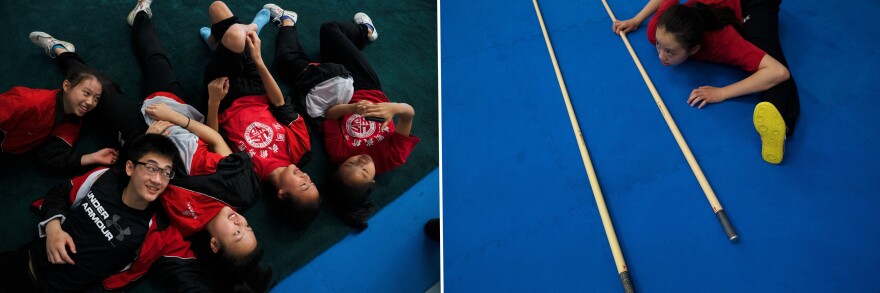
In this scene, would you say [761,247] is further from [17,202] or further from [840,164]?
[17,202]

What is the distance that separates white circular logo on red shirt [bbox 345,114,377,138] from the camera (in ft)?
6.51

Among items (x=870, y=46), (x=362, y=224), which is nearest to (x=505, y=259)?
(x=362, y=224)

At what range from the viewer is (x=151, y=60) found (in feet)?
6.59

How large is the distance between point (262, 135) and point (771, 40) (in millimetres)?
2074

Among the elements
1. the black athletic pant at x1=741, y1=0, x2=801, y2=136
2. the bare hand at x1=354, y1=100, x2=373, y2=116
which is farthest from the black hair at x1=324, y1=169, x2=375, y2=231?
the black athletic pant at x1=741, y1=0, x2=801, y2=136

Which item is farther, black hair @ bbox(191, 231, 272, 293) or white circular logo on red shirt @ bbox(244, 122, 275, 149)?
white circular logo on red shirt @ bbox(244, 122, 275, 149)

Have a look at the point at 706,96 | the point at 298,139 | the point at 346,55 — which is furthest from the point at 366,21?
the point at 706,96

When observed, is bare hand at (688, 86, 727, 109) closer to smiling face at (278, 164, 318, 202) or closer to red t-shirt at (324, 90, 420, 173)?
red t-shirt at (324, 90, 420, 173)

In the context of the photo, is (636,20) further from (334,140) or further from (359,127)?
(334,140)

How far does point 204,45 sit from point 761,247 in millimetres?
2290

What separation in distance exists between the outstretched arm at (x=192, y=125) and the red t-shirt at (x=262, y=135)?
74mm

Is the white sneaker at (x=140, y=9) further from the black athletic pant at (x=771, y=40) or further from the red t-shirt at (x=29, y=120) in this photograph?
the black athletic pant at (x=771, y=40)

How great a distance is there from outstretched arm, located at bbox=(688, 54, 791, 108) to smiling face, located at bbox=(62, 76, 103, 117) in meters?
2.27

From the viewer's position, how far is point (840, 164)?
1.75m
